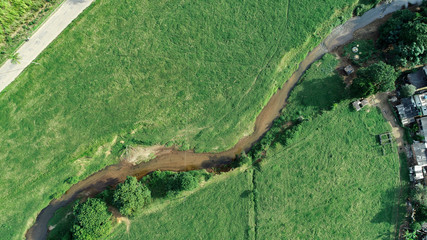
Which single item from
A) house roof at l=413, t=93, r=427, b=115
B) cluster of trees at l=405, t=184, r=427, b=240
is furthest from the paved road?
cluster of trees at l=405, t=184, r=427, b=240

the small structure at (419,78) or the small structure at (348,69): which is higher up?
the small structure at (348,69)

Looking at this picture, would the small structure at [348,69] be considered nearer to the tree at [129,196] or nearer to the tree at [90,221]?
the tree at [129,196]

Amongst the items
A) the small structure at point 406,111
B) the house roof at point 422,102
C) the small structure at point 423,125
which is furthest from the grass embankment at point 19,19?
the small structure at point 423,125

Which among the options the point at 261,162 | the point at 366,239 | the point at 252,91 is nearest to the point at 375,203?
the point at 366,239

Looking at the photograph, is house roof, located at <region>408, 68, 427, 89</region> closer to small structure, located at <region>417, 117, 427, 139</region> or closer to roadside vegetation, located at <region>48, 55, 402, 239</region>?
small structure, located at <region>417, 117, 427, 139</region>

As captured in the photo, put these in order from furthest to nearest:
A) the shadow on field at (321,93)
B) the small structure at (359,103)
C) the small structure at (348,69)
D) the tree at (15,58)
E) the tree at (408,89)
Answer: the shadow on field at (321,93), the small structure at (348,69), the small structure at (359,103), the tree at (15,58), the tree at (408,89)

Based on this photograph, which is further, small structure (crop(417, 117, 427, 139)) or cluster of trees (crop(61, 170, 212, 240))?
small structure (crop(417, 117, 427, 139))
